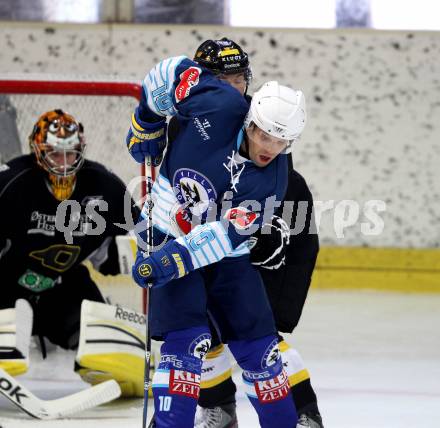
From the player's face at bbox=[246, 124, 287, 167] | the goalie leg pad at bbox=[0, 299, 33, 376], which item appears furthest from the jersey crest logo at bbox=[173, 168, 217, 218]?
the goalie leg pad at bbox=[0, 299, 33, 376]

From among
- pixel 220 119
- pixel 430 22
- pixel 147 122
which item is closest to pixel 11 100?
pixel 147 122

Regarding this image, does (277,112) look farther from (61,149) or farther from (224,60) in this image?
(61,149)

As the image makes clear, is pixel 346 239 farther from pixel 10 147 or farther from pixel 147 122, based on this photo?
pixel 147 122

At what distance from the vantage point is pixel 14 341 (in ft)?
10.4

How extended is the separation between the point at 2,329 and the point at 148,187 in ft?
2.27

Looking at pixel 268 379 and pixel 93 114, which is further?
pixel 93 114

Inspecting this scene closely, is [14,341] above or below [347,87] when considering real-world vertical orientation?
below

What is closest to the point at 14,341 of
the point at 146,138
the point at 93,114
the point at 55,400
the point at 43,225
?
the point at 55,400

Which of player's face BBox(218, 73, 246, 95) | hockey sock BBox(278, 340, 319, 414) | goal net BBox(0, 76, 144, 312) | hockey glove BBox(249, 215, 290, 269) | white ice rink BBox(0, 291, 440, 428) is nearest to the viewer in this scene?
hockey glove BBox(249, 215, 290, 269)

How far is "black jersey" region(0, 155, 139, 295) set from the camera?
347cm

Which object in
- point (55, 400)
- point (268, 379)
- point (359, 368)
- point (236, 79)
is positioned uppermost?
point (236, 79)

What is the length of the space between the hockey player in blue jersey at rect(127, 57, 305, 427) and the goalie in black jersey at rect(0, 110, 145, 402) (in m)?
0.74

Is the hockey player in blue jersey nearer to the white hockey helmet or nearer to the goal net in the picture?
the white hockey helmet

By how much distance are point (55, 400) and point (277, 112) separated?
3.91 feet
